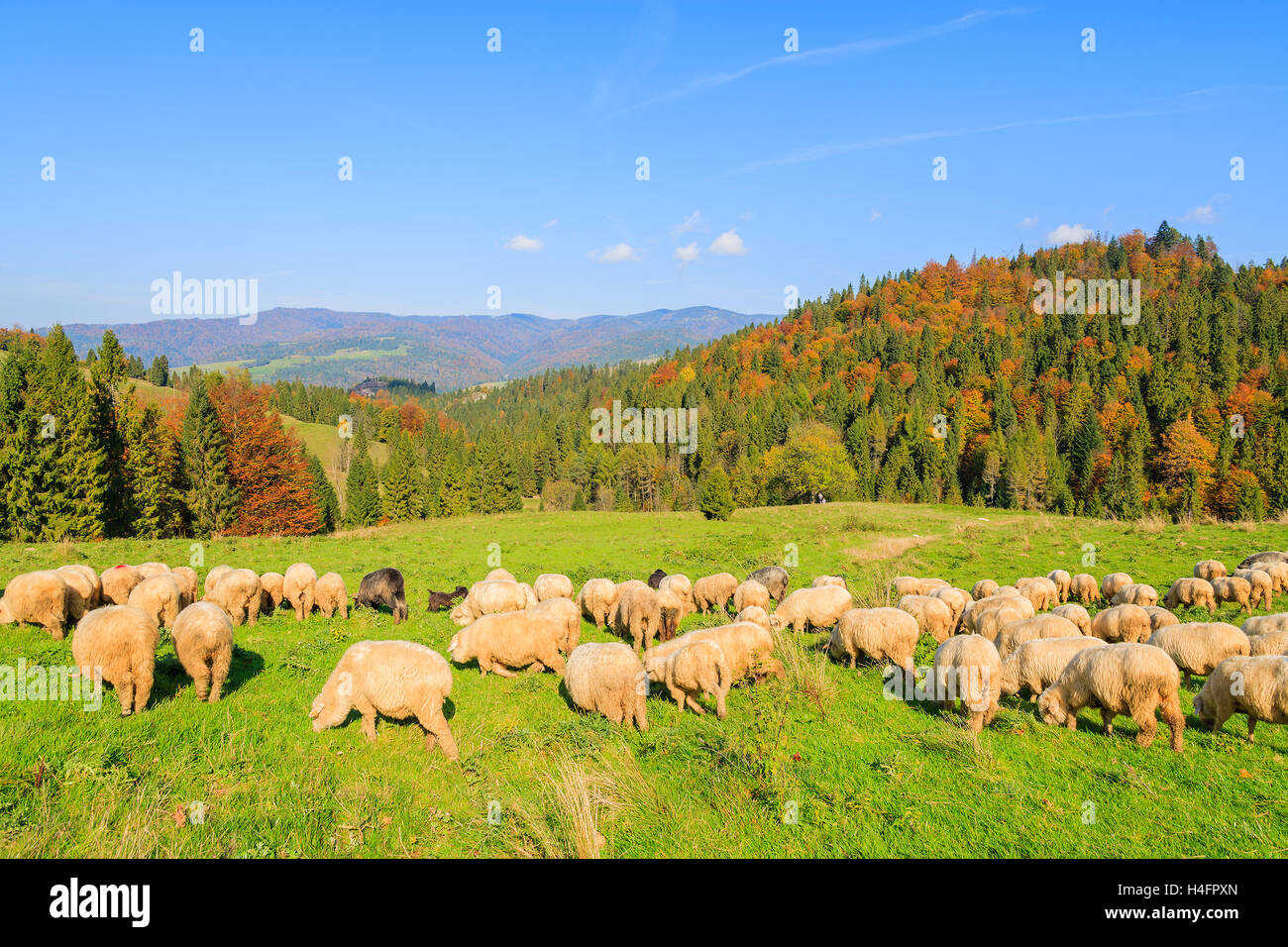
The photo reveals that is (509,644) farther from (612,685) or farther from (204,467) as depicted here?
(204,467)

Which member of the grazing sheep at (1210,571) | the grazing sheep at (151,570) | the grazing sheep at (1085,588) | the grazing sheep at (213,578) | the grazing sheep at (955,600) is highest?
the grazing sheep at (151,570)

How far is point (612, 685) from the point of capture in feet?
36.3

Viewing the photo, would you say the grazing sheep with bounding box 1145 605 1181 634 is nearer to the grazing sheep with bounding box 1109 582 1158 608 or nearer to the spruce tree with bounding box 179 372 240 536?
the grazing sheep with bounding box 1109 582 1158 608

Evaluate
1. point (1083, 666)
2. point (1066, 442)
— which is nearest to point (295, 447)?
point (1083, 666)

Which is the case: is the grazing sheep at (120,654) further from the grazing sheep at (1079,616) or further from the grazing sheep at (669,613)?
the grazing sheep at (1079,616)

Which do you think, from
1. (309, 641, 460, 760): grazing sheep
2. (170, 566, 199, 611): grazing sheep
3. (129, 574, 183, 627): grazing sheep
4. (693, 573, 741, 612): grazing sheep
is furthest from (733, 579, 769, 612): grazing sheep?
(170, 566, 199, 611): grazing sheep

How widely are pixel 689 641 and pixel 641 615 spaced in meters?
4.26

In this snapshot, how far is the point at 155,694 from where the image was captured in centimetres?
1106

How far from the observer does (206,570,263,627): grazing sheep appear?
1666 cm

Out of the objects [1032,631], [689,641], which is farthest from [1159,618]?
[689,641]

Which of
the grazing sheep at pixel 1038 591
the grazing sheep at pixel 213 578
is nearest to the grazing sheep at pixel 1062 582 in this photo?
the grazing sheep at pixel 1038 591

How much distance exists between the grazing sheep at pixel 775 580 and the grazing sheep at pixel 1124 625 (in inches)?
384

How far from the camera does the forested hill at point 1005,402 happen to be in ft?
298
